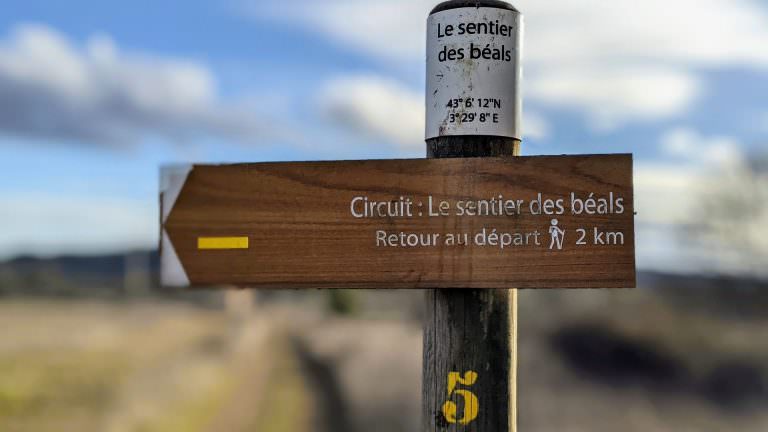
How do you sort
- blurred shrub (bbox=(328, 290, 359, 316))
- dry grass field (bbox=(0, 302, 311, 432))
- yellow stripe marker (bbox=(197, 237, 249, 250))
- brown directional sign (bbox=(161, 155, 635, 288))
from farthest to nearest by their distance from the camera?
blurred shrub (bbox=(328, 290, 359, 316)) → dry grass field (bbox=(0, 302, 311, 432)) → yellow stripe marker (bbox=(197, 237, 249, 250)) → brown directional sign (bbox=(161, 155, 635, 288))

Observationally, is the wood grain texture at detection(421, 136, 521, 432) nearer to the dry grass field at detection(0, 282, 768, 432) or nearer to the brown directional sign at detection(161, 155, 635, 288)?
the brown directional sign at detection(161, 155, 635, 288)

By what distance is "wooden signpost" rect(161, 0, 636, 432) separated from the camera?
107 inches

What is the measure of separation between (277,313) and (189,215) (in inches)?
548

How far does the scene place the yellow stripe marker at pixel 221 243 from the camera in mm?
2879

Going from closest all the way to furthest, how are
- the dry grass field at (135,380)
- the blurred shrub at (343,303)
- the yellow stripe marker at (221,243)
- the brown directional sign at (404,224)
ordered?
1. the brown directional sign at (404,224)
2. the yellow stripe marker at (221,243)
3. the dry grass field at (135,380)
4. the blurred shrub at (343,303)

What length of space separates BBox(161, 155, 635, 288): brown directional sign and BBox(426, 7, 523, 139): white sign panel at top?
0.21 metres

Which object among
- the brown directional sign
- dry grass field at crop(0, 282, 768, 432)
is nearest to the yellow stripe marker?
the brown directional sign

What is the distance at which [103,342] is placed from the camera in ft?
47.1

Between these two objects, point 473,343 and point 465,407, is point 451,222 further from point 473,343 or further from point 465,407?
point 465,407

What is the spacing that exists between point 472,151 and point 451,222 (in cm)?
29

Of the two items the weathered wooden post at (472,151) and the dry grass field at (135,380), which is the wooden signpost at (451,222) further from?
the dry grass field at (135,380)

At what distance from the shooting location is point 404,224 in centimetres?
279

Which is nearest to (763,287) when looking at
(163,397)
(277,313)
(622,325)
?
(622,325)

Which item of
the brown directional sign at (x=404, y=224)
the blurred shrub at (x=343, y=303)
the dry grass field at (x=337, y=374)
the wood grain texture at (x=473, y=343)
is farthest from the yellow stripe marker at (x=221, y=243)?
the blurred shrub at (x=343, y=303)
